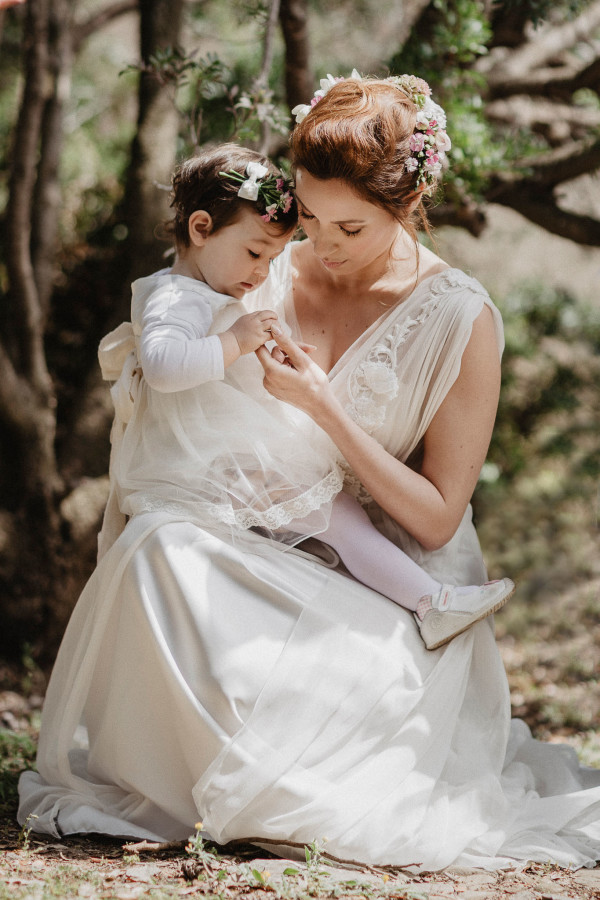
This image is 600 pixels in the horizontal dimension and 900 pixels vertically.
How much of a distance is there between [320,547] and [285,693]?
0.52m

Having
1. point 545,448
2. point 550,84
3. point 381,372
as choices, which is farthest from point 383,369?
point 545,448

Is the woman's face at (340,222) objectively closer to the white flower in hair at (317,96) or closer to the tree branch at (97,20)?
the white flower in hair at (317,96)

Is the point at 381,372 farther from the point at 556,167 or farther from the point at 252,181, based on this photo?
the point at 556,167

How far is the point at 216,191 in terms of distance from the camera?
8.96 feet

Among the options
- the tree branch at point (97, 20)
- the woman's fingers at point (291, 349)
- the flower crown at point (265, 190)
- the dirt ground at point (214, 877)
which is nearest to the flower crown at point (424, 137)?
the flower crown at point (265, 190)

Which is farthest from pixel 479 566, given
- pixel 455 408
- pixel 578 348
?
pixel 578 348

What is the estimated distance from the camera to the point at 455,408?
276cm

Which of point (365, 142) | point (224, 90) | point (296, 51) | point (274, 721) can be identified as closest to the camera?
point (274, 721)

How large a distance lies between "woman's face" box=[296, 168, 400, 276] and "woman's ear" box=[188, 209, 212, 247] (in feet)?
0.89

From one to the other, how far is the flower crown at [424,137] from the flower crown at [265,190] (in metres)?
0.27

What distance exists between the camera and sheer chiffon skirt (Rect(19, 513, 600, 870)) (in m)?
2.33

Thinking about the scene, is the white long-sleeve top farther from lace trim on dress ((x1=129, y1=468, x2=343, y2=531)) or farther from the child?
lace trim on dress ((x1=129, y1=468, x2=343, y2=531))

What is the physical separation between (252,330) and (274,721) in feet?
3.34

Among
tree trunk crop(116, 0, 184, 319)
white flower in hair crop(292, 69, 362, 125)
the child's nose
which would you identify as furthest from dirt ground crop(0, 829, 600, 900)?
tree trunk crop(116, 0, 184, 319)
